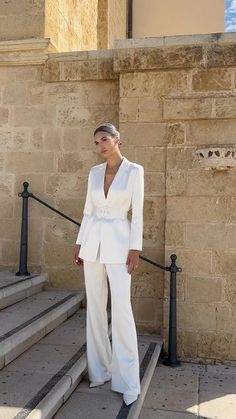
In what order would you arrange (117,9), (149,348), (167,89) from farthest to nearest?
(117,9), (167,89), (149,348)

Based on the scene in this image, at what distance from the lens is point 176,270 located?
3.87m

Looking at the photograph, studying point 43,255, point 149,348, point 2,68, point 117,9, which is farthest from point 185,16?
point 149,348

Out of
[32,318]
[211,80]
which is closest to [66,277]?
[32,318]

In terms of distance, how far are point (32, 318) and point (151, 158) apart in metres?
1.87

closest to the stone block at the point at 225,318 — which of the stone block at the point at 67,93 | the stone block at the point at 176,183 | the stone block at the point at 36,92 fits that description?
the stone block at the point at 176,183

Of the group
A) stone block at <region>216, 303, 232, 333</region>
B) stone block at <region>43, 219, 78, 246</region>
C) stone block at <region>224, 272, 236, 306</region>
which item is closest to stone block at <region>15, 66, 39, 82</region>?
stone block at <region>43, 219, 78, 246</region>

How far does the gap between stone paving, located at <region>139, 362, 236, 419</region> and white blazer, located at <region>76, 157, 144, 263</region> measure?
122cm

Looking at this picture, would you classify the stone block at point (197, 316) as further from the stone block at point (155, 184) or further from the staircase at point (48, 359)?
the stone block at point (155, 184)

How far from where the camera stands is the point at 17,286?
163 inches

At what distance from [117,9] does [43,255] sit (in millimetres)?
6168

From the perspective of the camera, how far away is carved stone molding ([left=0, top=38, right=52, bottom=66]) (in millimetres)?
4641

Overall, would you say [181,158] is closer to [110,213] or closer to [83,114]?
[83,114]

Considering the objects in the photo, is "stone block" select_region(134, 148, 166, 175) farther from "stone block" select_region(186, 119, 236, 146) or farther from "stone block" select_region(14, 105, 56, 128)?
"stone block" select_region(14, 105, 56, 128)

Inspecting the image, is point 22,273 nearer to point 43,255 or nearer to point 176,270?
point 43,255
